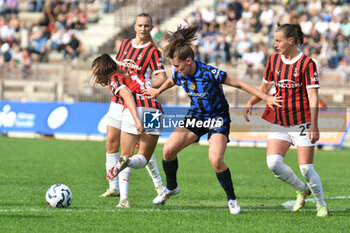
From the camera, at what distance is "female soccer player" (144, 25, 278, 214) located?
779 centimetres

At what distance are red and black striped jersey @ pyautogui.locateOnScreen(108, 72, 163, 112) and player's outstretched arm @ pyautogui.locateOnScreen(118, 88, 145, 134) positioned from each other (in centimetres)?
8

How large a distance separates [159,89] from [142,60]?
0.90 metres

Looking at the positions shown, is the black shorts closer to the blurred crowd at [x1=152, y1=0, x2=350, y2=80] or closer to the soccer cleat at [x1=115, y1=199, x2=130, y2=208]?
the soccer cleat at [x1=115, y1=199, x2=130, y2=208]

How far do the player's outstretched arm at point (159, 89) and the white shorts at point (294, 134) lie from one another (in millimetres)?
1291

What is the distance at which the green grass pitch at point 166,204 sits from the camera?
7.06 m

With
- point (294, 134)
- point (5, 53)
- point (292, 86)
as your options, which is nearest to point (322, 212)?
point (294, 134)

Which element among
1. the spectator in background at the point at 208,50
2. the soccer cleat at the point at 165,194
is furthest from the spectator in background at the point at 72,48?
the soccer cleat at the point at 165,194

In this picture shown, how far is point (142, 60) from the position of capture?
9.02m

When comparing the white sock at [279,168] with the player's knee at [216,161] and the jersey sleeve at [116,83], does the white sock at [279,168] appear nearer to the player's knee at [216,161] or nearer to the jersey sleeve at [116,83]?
the player's knee at [216,161]

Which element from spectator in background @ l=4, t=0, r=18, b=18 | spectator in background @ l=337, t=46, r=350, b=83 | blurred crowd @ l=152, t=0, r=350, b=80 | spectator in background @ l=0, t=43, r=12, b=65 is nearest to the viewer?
spectator in background @ l=337, t=46, r=350, b=83

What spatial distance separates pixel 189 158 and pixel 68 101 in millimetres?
7385

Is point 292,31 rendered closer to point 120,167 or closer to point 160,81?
point 160,81

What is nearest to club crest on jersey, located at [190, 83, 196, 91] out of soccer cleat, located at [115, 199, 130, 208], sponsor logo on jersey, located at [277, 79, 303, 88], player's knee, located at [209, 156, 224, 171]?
player's knee, located at [209, 156, 224, 171]

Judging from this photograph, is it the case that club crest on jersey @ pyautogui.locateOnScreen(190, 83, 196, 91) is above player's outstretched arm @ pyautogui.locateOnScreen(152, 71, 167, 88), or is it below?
above
